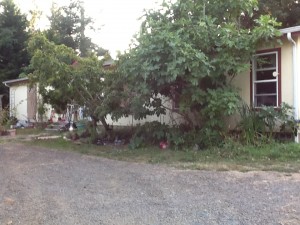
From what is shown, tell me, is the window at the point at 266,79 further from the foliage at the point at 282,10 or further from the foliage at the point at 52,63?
the foliage at the point at 282,10

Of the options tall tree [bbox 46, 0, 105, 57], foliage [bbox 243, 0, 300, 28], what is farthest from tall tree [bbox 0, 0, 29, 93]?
foliage [bbox 243, 0, 300, 28]

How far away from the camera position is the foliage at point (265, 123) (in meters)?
8.95

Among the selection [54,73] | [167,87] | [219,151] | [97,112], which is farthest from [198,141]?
[54,73]

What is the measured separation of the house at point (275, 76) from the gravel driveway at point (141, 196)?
11.6 feet

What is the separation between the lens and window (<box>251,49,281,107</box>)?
9641 millimetres

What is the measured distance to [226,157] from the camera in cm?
822

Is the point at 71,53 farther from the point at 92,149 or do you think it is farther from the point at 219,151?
the point at 219,151

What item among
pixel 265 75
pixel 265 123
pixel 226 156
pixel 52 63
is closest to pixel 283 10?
pixel 265 75

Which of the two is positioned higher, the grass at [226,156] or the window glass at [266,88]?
the window glass at [266,88]

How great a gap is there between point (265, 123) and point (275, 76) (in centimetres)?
140

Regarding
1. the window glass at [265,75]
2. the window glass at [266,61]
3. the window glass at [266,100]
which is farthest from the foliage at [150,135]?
the window glass at [266,61]

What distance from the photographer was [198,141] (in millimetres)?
9461

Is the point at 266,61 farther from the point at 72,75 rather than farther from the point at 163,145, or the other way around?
the point at 72,75

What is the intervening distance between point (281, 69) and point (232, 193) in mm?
5313
